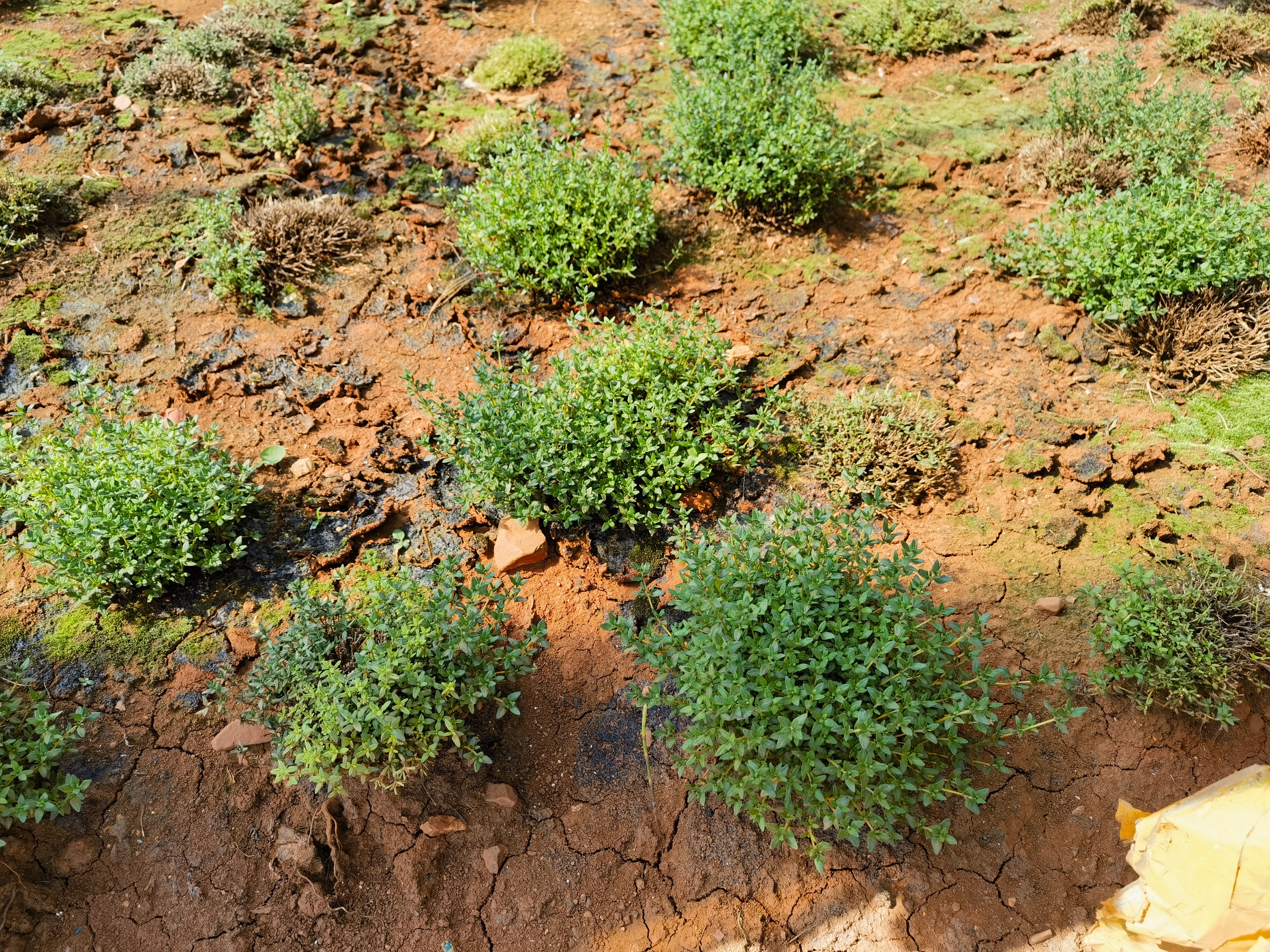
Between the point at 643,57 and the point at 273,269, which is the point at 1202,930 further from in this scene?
the point at 643,57

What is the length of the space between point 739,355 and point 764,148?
151 centimetres

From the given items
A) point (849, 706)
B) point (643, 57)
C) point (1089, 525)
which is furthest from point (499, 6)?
point (849, 706)

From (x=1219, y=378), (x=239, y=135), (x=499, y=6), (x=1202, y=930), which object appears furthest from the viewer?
(x=499, y=6)

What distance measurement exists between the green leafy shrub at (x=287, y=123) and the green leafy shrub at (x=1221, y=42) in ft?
21.9

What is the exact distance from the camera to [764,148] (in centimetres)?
493

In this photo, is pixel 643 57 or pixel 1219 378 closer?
pixel 1219 378

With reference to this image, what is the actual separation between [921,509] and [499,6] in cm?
647

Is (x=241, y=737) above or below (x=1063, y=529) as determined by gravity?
below

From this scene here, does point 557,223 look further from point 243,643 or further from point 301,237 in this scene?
point 243,643

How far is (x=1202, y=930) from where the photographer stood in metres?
2.44

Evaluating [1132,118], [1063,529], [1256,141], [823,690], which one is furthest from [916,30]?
[823,690]

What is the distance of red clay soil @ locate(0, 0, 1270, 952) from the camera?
2861 mm

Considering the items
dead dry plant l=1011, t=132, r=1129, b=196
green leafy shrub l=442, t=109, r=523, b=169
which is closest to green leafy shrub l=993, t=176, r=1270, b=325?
dead dry plant l=1011, t=132, r=1129, b=196

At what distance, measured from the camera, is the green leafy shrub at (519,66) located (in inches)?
250
